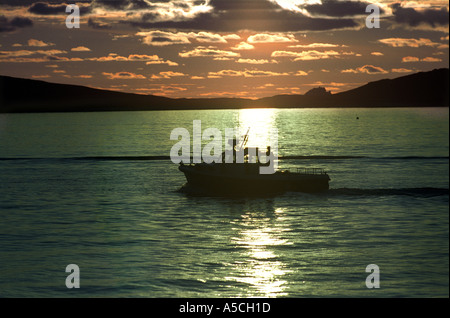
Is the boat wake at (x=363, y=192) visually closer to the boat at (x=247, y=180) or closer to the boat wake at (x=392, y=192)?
the boat wake at (x=392, y=192)

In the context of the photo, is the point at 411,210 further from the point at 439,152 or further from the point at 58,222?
the point at 439,152

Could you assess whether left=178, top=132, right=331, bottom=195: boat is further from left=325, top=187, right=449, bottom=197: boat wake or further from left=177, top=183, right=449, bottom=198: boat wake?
left=325, top=187, right=449, bottom=197: boat wake

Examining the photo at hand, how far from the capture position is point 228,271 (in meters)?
39.2

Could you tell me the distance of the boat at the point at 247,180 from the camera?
7869 cm

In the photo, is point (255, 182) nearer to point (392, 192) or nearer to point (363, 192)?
point (363, 192)

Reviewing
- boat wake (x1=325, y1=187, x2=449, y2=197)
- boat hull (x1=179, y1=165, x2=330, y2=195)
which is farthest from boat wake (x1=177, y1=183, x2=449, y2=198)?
boat hull (x1=179, y1=165, x2=330, y2=195)

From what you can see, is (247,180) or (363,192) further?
(363,192)

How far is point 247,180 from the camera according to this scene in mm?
78562

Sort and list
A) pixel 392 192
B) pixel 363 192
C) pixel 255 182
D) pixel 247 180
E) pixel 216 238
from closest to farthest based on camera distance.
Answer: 1. pixel 216 238
2. pixel 255 182
3. pixel 247 180
4. pixel 363 192
5. pixel 392 192

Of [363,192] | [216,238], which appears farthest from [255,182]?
[216,238]

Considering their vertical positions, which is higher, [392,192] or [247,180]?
[247,180]
